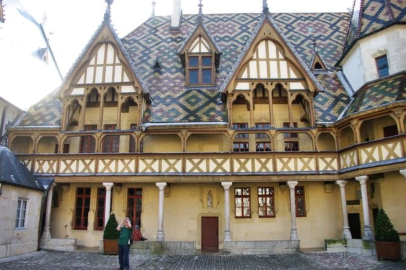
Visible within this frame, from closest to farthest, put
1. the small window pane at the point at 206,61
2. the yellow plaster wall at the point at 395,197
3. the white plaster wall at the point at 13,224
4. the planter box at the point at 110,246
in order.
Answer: the white plaster wall at the point at 13,224 < the planter box at the point at 110,246 < the yellow plaster wall at the point at 395,197 < the small window pane at the point at 206,61

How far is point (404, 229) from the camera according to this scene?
14.0 m

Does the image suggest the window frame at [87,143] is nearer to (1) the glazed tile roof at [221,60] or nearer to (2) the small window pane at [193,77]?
(1) the glazed tile roof at [221,60]

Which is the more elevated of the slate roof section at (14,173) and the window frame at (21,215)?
the slate roof section at (14,173)

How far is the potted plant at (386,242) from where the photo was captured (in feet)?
38.4

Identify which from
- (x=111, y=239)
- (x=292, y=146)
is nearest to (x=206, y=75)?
(x=292, y=146)

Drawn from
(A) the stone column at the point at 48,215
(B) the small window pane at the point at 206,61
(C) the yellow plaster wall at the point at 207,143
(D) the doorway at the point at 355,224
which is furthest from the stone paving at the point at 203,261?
(B) the small window pane at the point at 206,61

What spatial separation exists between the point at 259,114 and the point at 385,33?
271 inches

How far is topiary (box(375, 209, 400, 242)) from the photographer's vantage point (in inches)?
464

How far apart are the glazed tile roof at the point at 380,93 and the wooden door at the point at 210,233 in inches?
318

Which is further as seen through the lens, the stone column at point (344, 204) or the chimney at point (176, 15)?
the chimney at point (176, 15)

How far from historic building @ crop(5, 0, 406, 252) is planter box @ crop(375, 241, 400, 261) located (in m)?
1.91

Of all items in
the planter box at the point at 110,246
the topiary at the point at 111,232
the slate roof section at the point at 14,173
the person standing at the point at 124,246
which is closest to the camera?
the person standing at the point at 124,246

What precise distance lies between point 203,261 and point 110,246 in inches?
148

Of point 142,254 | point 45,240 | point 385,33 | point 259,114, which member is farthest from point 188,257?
point 385,33
